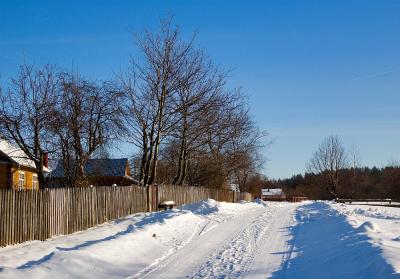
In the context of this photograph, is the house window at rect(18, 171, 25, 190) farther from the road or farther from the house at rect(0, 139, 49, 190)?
the road

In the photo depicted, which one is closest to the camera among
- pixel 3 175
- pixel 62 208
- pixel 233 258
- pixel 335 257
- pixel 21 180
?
pixel 335 257

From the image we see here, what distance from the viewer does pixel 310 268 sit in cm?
1023

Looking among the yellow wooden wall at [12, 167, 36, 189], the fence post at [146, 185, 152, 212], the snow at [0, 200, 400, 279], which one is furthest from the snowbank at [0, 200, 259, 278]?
the yellow wooden wall at [12, 167, 36, 189]

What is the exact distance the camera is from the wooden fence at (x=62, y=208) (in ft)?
46.3

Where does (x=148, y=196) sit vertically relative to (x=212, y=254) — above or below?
above

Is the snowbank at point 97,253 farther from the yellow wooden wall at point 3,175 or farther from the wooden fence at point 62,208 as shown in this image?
the yellow wooden wall at point 3,175

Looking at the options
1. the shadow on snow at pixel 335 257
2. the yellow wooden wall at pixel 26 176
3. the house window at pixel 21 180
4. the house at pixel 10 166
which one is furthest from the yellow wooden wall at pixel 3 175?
the shadow on snow at pixel 335 257

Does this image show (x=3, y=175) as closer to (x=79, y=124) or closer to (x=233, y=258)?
(x=79, y=124)

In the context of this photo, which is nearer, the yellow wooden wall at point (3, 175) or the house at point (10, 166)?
the house at point (10, 166)

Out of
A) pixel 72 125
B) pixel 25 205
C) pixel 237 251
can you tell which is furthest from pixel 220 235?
pixel 72 125

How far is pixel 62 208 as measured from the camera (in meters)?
17.0

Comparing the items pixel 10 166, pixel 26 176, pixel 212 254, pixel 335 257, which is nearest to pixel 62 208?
pixel 212 254

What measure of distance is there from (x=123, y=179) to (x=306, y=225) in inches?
1432

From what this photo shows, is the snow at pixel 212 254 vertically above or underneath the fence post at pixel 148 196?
underneath
